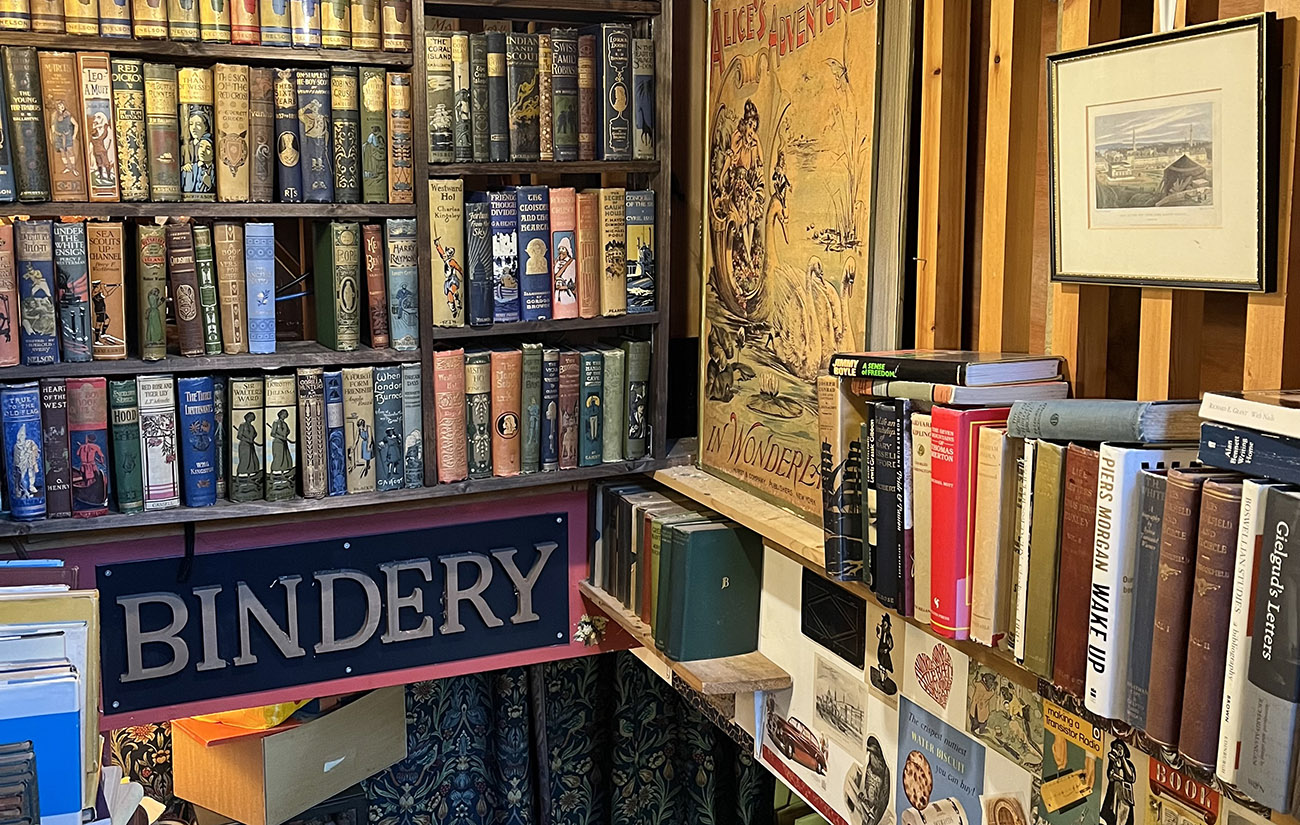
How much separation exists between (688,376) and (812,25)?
936 millimetres

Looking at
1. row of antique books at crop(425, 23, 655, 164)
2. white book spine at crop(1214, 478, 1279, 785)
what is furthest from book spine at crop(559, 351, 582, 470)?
white book spine at crop(1214, 478, 1279, 785)

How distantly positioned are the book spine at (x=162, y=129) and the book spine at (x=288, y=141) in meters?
0.18

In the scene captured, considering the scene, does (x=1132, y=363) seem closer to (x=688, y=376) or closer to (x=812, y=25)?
(x=812, y=25)

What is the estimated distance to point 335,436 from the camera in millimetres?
2389

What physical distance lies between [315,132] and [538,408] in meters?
0.71

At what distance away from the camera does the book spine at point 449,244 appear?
2396 millimetres

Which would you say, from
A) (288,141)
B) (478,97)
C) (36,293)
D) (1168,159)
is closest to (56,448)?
(36,293)

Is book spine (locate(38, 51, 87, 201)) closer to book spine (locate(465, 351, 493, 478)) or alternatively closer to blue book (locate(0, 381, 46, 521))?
blue book (locate(0, 381, 46, 521))

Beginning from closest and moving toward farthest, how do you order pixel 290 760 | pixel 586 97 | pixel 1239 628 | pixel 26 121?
pixel 1239 628 < pixel 26 121 < pixel 586 97 < pixel 290 760

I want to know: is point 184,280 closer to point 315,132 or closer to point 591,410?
point 315,132

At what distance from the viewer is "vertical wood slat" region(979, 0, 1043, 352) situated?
1686 millimetres

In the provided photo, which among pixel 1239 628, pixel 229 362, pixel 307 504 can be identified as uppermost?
pixel 229 362

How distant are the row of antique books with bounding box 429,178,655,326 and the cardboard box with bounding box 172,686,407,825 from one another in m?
1.09

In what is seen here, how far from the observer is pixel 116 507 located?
2.26 m
